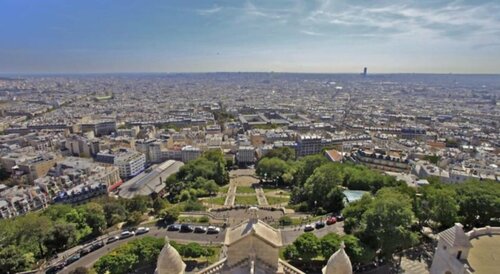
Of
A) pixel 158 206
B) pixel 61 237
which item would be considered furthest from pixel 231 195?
pixel 61 237

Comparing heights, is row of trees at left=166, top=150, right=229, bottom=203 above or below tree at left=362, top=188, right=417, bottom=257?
below

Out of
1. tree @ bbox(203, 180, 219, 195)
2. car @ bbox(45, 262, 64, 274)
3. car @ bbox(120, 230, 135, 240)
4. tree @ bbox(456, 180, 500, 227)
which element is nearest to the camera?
tree @ bbox(456, 180, 500, 227)

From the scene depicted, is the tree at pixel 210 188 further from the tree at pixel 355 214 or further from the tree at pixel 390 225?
the tree at pixel 390 225

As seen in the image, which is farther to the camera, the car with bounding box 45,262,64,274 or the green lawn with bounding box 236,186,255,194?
the green lawn with bounding box 236,186,255,194

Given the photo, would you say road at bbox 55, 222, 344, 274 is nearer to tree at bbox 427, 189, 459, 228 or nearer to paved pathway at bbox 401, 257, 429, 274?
paved pathway at bbox 401, 257, 429, 274

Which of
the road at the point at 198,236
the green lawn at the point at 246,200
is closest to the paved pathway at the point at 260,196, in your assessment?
the green lawn at the point at 246,200

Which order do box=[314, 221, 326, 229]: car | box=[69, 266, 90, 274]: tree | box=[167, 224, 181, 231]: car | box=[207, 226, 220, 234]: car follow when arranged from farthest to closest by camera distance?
box=[167, 224, 181, 231]: car
box=[207, 226, 220, 234]: car
box=[314, 221, 326, 229]: car
box=[69, 266, 90, 274]: tree

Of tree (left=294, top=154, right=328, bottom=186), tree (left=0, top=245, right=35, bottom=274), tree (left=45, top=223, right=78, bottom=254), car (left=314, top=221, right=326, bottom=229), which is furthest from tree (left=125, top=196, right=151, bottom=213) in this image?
tree (left=294, top=154, right=328, bottom=186)

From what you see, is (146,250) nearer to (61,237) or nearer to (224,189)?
(61,237)
